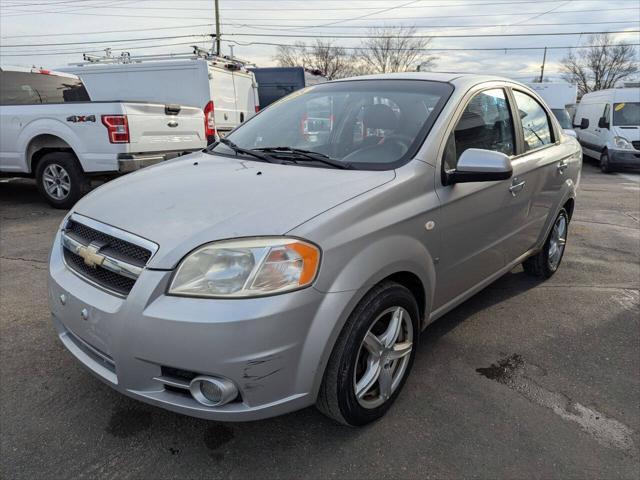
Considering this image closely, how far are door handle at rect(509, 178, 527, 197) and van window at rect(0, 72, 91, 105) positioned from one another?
691 cm

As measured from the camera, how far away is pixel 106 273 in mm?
2168

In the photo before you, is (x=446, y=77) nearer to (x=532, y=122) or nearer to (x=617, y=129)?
(x=532, y=122)

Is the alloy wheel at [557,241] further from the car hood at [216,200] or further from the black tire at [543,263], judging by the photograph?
the car hood at [216,200]

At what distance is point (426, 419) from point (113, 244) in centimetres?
173

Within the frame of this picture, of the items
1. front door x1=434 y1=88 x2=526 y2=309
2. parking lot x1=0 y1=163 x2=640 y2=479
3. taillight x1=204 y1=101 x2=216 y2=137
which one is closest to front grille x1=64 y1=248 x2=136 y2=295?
parking lot x1=0 y1=163 x2=640 y2=479

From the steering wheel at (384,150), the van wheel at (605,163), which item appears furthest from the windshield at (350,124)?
the van wheel at (605,163)

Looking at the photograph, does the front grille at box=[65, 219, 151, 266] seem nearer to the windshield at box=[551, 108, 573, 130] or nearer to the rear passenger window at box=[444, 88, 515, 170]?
the rear passenger window at box=[444, 88, 515, 170]

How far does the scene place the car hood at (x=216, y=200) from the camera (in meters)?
2.00

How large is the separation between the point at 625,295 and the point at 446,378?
7.56ft

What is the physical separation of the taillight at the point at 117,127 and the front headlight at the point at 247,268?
5.00 meters

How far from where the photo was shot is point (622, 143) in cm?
1305

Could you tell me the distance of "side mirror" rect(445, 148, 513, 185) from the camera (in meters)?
2.54

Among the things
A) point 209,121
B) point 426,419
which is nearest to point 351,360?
point 426,419

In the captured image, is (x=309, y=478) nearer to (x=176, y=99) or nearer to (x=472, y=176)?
(x=472, y=176)
